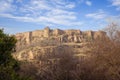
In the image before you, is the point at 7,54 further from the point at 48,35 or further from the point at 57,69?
the point at 48,35

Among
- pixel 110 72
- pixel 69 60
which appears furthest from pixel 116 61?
pixel 69 60

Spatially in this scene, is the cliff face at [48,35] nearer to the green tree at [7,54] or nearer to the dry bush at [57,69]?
the dry bush at [57,69]

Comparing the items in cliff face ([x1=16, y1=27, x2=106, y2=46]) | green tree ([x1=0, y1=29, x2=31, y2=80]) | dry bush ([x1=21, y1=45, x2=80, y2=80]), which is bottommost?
dry bush ([x1=21, y1=45, x2=80, y2=80])

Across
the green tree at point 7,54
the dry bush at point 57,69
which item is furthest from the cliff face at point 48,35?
the green tree at point 7,54

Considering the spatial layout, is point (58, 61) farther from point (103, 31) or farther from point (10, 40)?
point (10, 40)

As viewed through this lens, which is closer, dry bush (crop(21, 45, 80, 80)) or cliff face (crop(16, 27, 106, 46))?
dry bush (crop(21, 45, 80, 80))

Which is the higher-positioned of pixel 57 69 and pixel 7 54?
pixel 7 54

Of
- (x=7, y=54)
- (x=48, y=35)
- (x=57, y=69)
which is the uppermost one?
(x=48, y=35)

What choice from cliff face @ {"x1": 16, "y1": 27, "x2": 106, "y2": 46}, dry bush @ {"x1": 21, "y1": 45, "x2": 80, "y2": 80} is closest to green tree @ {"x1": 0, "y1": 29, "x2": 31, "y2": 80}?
dry bush @ {"x1": 21, "y1": 45, "x2": 80, "y2": 80}

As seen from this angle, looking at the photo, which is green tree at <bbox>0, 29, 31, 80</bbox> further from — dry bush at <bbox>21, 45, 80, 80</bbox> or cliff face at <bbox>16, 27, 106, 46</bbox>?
cliff face at <bbox>16, 27, 106, 46</bbox>

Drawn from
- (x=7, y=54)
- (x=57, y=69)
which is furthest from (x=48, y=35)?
(x=7, y=54)

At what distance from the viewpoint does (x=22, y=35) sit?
6826 inches

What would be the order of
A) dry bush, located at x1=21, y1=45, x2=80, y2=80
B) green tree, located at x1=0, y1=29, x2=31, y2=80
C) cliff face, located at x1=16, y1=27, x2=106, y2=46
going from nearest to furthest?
green tree, located at x1=0, y1=29, x2=31, y2=80
dry bush, located at x1=21, y1=45, x2=80, y2=80
cliff face, located at x1=16, y1=27, x2=106, y2=46

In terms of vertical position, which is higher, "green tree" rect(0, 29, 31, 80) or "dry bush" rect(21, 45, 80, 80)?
"green tree" rect(0, 29, 31, 80)
